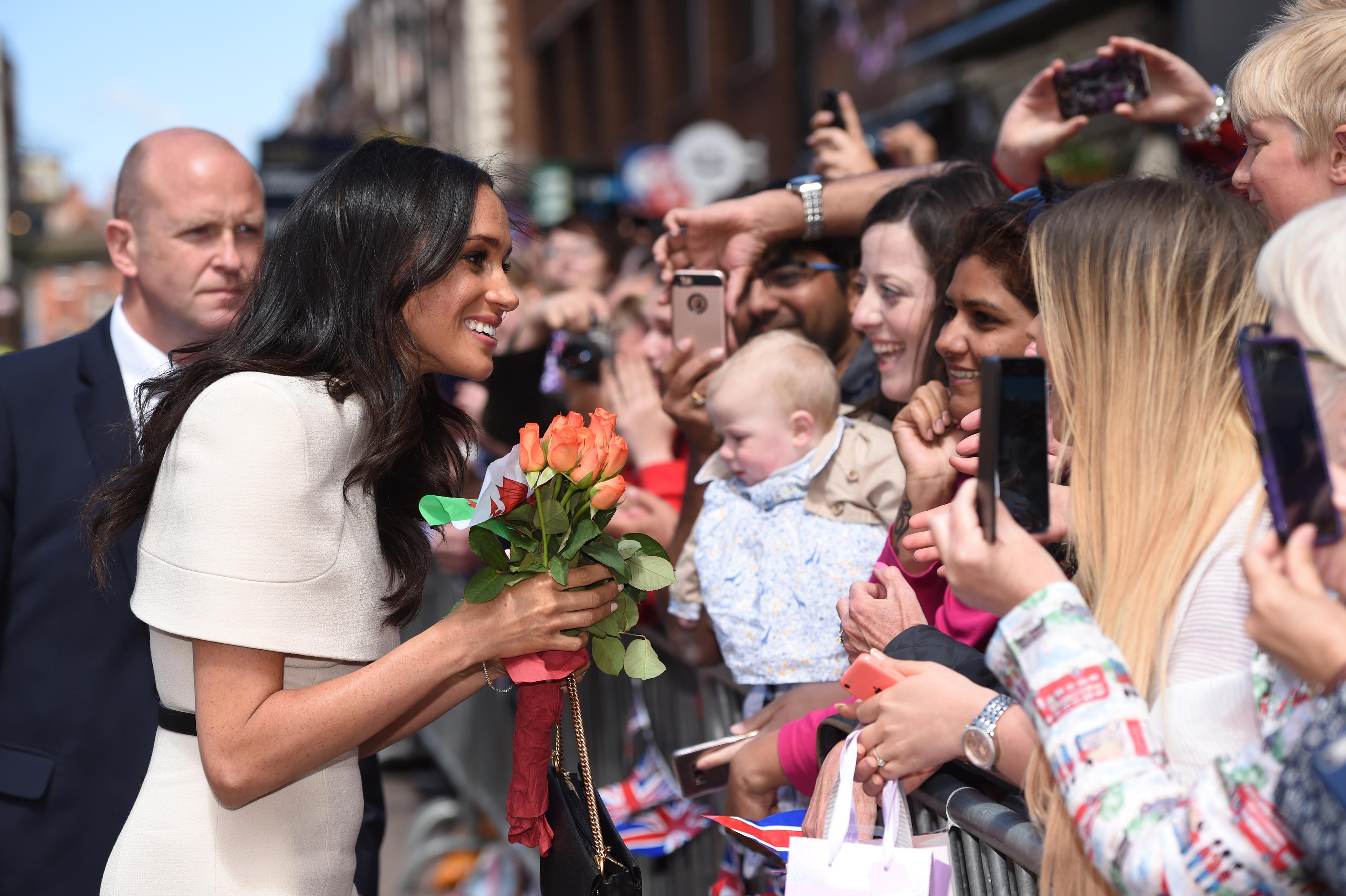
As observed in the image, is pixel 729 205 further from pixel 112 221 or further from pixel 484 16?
pixel 484 16

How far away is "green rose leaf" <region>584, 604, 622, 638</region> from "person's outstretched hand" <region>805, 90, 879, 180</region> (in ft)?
7.59

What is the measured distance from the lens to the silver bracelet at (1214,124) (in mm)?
3287

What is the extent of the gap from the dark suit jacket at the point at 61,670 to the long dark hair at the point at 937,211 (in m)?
2.00

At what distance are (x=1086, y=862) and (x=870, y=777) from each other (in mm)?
499

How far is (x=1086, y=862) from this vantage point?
1.56 metres


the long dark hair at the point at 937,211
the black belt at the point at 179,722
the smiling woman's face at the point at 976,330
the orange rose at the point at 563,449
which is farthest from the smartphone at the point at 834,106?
the black belt at the point at 179,722

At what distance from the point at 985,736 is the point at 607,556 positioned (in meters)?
0.73

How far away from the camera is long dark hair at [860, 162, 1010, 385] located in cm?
302

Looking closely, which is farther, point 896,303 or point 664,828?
point 664,828

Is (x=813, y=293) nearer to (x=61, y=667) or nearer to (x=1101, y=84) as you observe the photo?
(x=1101, y=84)

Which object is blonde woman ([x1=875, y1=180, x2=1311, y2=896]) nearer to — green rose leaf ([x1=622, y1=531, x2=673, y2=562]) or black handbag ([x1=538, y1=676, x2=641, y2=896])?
green rose leaf ([x1=622, y1=531, x2=673, y2=562])

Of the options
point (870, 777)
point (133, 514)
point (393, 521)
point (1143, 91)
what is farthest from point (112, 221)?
point (1143, 91)

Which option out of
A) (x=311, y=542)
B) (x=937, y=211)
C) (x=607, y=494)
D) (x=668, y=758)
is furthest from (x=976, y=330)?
(x=668, y=758)

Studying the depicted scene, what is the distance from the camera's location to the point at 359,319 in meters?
2.26
